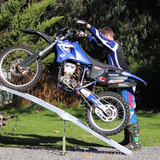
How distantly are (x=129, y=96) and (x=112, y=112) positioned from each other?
2.60 ft

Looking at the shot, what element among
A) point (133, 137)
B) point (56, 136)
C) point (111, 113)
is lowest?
point (56, 136)

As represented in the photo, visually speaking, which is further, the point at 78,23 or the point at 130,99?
the point at 130,99

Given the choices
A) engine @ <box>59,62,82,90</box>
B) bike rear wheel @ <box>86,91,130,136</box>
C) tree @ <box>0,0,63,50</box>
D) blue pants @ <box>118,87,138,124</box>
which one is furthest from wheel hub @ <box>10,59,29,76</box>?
tree @ <box>0,0,63,50</box>

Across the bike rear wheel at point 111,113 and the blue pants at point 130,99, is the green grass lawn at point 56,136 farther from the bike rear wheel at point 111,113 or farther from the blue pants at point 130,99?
the bike rear wheel at point 111,113

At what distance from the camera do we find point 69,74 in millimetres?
4469

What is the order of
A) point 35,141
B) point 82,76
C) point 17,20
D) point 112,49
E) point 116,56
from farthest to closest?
point 17,20
point 35,141
point 116,56
point 112,49
point 82,76

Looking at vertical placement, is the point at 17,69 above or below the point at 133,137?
above

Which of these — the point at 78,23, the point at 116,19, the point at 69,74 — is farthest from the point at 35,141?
the point at 116,19

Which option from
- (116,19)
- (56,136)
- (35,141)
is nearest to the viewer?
(35,141)

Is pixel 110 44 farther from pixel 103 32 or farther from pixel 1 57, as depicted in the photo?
pixel 1 57

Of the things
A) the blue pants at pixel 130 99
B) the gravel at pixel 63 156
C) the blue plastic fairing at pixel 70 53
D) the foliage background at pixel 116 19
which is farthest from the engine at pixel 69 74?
→ the foliage background at pixel 116 19

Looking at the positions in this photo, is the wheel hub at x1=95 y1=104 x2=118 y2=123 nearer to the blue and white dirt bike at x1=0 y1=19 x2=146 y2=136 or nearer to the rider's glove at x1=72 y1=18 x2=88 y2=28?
the blue and white dirt bike at x1=0 y1=19 x2=146 y2=136

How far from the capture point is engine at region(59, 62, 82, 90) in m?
4.42

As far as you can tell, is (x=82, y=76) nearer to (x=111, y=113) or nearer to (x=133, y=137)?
(x=111, y=113)
